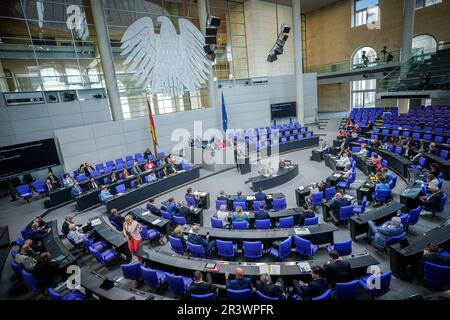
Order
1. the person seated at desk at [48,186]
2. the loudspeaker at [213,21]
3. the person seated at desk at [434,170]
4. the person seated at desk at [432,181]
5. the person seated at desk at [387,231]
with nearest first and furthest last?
the person seated at desk at [387,231] → the person seated at desk at [432,181] → the person seated at desk at [434,170] → the person seated at desk at [48,186] → the loudspeaker at [213,21]

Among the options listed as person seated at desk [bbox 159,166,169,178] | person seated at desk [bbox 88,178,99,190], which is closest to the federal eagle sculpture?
person seated at desk [bbox 159,166,169,178]

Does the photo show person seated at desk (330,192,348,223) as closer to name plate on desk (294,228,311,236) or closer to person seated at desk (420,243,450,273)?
name plate on desk (294,228,311,236)

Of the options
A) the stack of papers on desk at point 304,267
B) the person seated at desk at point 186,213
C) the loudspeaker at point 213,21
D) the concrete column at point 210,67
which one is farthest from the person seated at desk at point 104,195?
the concrete column at point 210,67

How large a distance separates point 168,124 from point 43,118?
712 cm

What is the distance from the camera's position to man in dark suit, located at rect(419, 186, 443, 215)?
7.07 metres

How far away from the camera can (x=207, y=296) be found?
4.24 metres

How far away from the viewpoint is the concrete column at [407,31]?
1811 centimetres

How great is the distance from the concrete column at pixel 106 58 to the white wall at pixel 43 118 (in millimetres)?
507

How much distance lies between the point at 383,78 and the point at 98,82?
65.3 feet

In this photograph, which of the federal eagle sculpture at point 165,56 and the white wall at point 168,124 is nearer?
the white wall at point 168,124

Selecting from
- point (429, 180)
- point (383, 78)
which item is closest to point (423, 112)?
point (383, 78)

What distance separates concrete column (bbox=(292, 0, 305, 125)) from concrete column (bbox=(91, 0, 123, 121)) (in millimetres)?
14511

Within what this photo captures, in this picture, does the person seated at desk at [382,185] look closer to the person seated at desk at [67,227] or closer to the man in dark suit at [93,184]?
the person seated at desk at [67,227]
